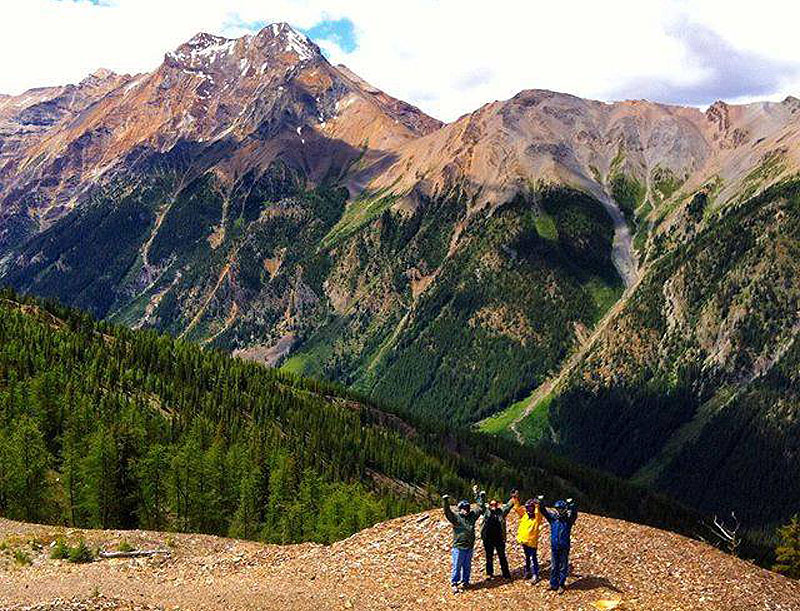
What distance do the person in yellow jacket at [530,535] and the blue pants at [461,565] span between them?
8.48 ft

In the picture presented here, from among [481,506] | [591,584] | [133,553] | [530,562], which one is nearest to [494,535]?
[481,506]

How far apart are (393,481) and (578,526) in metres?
154

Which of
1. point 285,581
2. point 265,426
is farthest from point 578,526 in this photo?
point 265,426

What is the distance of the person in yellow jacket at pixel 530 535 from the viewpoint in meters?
36.9

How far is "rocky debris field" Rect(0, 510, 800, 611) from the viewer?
117 feet

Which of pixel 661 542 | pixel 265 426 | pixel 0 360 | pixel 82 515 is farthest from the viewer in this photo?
pixel 265 426

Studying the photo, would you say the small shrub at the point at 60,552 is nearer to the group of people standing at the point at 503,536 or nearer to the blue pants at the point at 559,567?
the group of people standing at the point at 503,536

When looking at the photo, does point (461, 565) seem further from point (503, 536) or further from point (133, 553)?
point (133, 553)

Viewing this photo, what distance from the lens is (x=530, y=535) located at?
36.9 meters

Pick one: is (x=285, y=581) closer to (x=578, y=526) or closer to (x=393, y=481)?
(x=578, y=526)

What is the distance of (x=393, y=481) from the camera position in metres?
195

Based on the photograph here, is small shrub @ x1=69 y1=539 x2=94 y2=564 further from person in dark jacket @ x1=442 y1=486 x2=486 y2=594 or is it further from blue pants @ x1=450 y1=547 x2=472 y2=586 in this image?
blue pants @ x1=450 y1=547 x2=472 y2=586

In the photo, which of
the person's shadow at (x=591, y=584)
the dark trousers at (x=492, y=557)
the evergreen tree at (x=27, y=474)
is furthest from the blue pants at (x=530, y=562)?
the evergreen tree at (x=27, y=474)

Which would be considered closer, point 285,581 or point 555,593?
point 555,593
